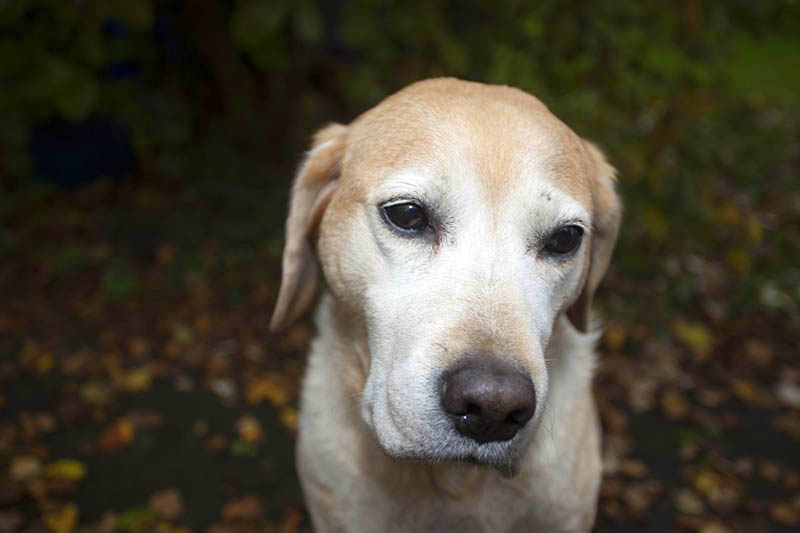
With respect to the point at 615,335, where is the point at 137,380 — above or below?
below

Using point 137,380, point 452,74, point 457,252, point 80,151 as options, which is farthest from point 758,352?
point 80,151

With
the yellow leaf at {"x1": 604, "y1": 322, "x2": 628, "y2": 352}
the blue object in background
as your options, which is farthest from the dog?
the blue object in background

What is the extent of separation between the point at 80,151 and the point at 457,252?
4.75m

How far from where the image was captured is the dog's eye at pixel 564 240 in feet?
6.01

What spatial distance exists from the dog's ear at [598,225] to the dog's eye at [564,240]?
0.16 metres

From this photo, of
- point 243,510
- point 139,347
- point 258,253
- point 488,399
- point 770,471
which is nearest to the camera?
point 488,399

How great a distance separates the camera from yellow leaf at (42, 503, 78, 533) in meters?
2.98

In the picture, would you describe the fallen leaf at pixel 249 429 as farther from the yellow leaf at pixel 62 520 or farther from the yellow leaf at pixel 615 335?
the yellow leaf at pixel 615 335

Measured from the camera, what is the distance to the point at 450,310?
161 cm

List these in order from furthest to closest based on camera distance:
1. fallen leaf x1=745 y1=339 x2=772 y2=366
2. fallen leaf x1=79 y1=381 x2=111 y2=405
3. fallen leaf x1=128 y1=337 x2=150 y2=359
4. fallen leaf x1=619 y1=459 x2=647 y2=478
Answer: fallen leaf x1=745 y1=339 x2=772 y2=366
fallen leaf x1=128 y1=337 x2=150 y2=359
fallen leaf x1=79 y1=381 x2=111 y2=405
fallen leaf x1=619 y1=459 x2=647 y2=478

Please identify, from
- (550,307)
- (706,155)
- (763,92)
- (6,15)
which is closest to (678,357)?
(706,155)

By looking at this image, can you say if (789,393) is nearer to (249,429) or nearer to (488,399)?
(249,429)

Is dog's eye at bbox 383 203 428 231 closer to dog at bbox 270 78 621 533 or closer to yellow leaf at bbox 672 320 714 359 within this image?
dog at bbox 270 78 621 533

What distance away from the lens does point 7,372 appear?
12.6 ft
